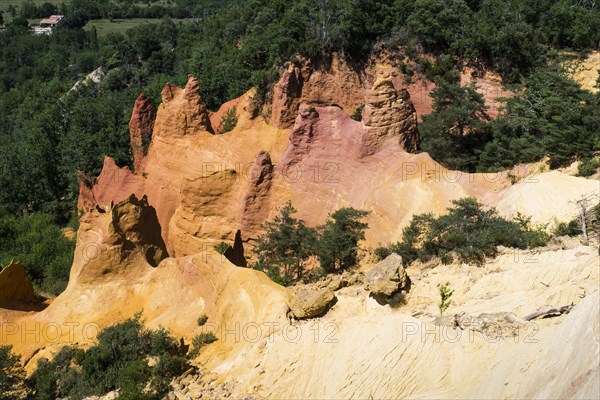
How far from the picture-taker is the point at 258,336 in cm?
1538

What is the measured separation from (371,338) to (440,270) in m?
3.50

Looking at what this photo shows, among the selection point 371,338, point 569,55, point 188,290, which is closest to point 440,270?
point 371,338

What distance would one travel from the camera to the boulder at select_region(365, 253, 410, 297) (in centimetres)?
1472

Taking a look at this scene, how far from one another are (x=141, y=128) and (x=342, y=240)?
740 inches

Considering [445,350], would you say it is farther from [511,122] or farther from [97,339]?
[511,122]

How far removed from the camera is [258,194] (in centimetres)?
2552

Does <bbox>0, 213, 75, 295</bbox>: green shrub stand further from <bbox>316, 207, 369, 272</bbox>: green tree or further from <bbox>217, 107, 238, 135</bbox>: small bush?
<bbox>316, 207, 369, 272</bbox>: green tree

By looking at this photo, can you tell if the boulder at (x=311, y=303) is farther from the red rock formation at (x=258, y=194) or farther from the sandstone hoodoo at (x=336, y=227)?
the red rock formation at (x=258, y=194)

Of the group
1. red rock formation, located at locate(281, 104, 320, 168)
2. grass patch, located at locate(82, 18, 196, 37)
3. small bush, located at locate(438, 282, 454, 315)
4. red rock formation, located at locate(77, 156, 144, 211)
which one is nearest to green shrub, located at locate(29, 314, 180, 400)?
small bush, located at locate(438, 282, 454, 315)

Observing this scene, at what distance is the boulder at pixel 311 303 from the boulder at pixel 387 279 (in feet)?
3.68

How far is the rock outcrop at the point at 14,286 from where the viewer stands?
2047 centimetres

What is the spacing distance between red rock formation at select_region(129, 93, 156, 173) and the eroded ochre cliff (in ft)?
0.28

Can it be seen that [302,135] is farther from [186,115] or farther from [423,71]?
[423,71]

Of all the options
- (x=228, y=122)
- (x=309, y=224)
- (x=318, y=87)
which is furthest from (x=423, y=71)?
(x=309, y=224)
